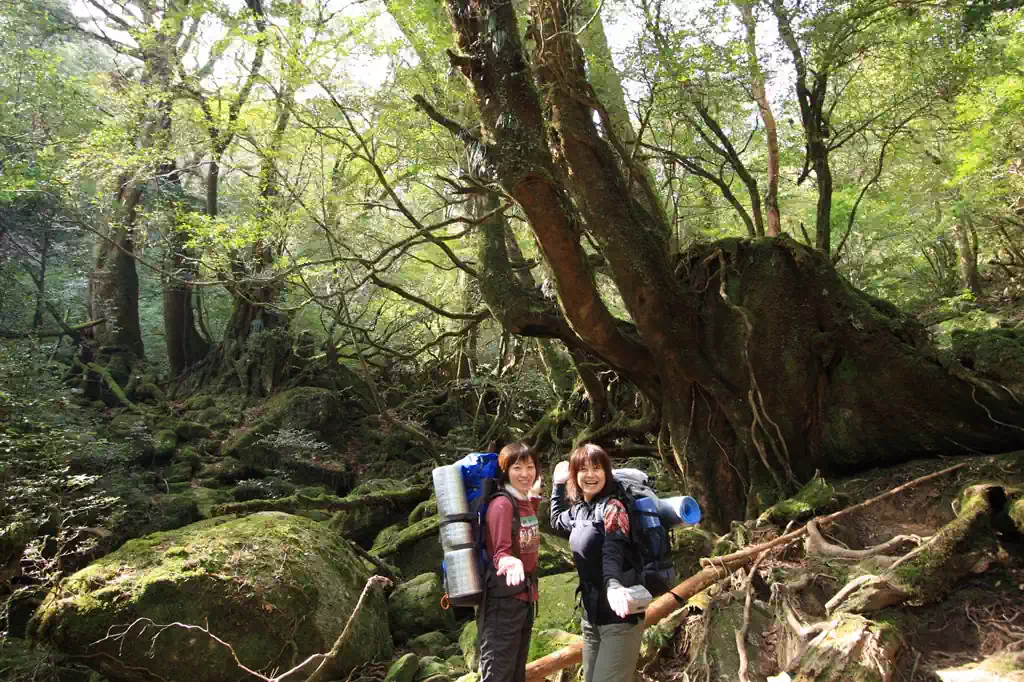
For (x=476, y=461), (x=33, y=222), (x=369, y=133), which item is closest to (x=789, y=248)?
(x=476, y=461)

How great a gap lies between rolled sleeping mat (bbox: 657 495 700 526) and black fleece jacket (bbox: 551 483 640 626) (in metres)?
0.21

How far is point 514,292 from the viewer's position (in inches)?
237

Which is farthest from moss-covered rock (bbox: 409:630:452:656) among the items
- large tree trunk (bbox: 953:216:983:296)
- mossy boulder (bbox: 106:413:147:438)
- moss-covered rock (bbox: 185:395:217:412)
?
large tree trunk (bbox: 953:216:983:296)

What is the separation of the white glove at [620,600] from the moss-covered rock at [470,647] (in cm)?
243

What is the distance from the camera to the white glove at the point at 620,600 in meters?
2.52

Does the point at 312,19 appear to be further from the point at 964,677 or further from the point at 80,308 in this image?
the point at 964,677

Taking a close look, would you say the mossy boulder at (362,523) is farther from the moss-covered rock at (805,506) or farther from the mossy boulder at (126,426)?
the moss-covered rock at (805,506)

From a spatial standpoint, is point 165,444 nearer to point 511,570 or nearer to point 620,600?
point 511,570

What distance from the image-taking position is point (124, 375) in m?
14.2

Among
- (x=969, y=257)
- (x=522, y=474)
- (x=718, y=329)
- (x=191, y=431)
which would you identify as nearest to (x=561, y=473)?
(x=522, y=474)

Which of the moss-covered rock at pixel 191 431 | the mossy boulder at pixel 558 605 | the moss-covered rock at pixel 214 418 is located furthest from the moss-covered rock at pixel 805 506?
the moss-covered rock at pixel 214 418

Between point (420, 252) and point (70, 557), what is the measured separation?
7.72 m

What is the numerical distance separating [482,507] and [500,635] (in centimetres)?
57

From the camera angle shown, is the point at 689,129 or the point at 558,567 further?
the point at 689,129
